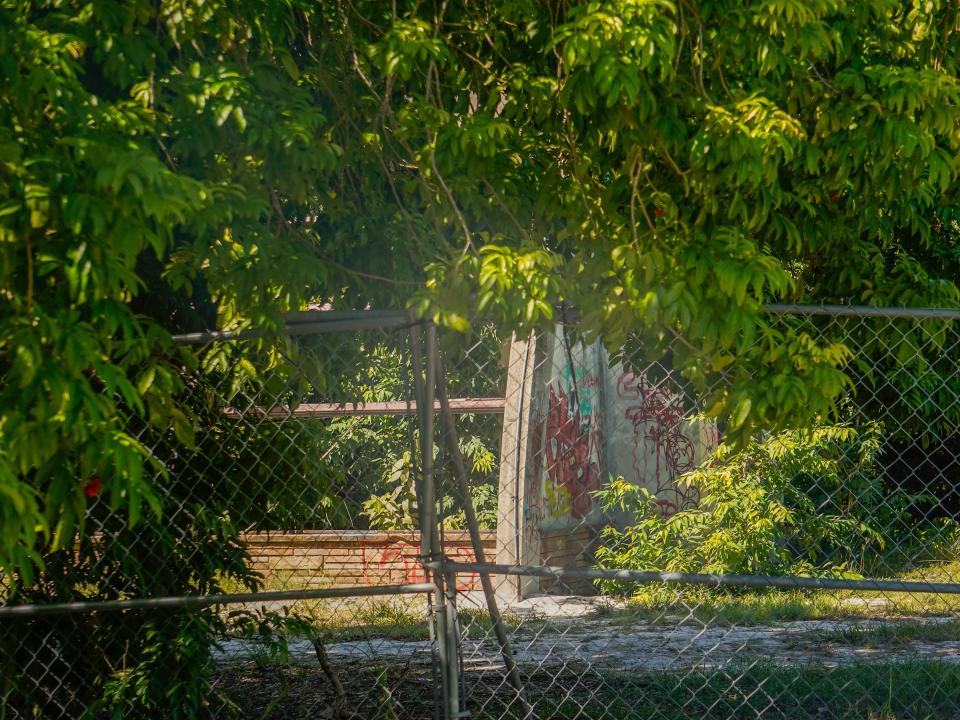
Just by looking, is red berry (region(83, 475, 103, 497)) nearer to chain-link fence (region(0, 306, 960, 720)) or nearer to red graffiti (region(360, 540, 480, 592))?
chain-link fence (region(0, 306, 960, 720))

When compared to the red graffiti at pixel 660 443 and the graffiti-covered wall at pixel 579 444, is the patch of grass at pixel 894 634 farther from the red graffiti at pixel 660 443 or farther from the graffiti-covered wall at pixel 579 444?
the red graffiti at pixel 660 443

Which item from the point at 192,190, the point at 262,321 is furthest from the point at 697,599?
the point at 192,190

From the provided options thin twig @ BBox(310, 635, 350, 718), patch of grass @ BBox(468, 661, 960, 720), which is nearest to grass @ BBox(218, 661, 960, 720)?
patch of grass @ BBox(468, 661, 960, 720)

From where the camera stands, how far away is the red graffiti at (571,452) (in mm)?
9070

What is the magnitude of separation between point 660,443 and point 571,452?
0.88 metres

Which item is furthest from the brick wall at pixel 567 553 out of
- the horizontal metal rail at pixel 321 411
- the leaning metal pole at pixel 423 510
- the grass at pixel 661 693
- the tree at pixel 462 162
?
the leaning metal pole at pixel 423 510

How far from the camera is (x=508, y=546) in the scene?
27.7ft

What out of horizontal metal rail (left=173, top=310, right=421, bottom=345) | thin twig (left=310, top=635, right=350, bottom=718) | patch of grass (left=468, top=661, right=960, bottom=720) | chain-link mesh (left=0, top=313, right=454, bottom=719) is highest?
horizontal metal rail (left=173, top=310, right=421, bottom=345)

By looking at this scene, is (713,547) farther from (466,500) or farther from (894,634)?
(466,500)

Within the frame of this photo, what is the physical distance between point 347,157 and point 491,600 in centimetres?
174

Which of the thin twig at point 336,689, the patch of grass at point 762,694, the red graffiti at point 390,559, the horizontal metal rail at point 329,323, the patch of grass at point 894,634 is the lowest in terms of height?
the patch of grass at point 894,634

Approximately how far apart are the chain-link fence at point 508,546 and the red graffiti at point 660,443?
1.1 inches

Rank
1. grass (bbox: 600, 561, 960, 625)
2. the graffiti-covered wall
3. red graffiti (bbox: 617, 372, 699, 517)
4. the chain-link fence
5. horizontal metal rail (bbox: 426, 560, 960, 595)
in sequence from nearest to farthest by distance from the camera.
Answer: horizontal metal rail (bbox: 426, 560, 960, 595) → the chain-link fence → grass (bbox: 600, 561, 960, 625) → the graffiti-covered wall → red graffiti (bbox: 617, 372, 699, 517)

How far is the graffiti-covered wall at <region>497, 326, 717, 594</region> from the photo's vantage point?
8.35 m
